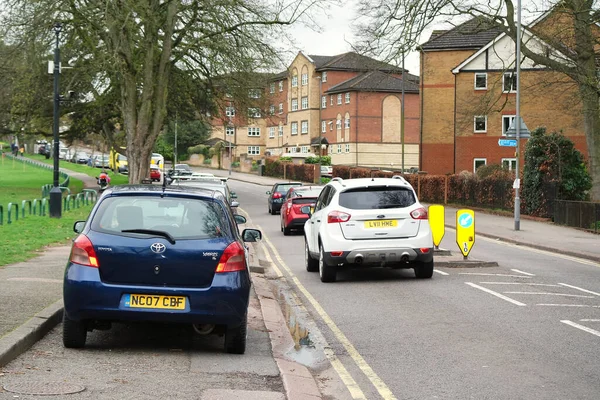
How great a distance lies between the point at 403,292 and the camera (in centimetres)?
1408

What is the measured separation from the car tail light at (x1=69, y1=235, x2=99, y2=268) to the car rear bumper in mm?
47

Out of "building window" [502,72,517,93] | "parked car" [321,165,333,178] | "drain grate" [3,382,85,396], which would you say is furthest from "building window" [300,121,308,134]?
"drain grate" [3,382,85,396]

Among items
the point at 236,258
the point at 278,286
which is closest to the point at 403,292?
the point at 278,286

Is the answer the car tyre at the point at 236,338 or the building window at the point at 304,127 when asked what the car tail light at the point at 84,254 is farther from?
the building window at the point at 304,127

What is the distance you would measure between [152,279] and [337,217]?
7264mm

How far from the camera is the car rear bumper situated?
8359mm

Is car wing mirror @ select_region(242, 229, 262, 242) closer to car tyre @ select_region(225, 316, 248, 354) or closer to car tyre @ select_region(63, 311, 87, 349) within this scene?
car tyre @ select_region(225, 316, 248, 354)

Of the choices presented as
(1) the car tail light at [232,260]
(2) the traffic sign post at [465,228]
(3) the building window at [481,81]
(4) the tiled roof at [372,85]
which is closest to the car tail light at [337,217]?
(2) the traffic sign post at [465,228]

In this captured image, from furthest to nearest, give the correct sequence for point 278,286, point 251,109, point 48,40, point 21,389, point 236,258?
1. point 251,109
2. point 48,40
3. point 278,286
4. point 236,258
5. point 21,389

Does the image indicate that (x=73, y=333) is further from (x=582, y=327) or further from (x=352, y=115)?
(x=352, y=115)

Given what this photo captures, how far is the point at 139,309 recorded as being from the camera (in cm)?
840

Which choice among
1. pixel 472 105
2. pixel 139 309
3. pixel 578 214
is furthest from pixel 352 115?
pixel 139 309

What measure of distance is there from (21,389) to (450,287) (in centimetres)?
897

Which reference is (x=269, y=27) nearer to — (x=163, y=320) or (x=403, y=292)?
(x=403, y=292)
